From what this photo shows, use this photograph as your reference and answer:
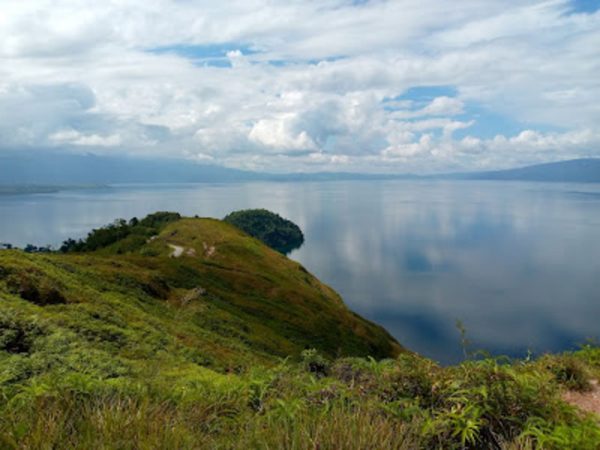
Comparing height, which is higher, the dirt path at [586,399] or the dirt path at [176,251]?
the dirt path at [586,399]

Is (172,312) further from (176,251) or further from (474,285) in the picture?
(474,285)

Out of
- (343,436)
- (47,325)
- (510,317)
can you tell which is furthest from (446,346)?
(343,436)

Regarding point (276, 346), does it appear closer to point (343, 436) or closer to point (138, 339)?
point (138, 339)

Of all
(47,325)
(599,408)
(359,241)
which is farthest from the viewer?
(359,241)

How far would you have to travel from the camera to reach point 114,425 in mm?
4695

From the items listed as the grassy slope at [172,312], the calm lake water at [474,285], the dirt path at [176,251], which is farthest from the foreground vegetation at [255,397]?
the dirt path at [176,251]

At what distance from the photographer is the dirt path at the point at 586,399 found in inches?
393

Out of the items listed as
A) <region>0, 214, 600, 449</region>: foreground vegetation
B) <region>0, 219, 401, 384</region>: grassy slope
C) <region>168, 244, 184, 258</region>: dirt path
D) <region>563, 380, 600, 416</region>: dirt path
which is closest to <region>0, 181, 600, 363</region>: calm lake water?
<region>0, 219, 401, 384</region>: grassy slope

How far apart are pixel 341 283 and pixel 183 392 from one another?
119 meters

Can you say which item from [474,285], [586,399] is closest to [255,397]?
[586,399]

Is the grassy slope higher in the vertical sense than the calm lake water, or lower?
higher

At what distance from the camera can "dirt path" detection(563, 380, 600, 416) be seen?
9.99 m

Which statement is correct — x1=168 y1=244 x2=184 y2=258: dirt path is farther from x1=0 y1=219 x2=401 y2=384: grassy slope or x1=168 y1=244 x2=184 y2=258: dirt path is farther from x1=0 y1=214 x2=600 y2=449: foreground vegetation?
x1=0 y1=214 x2=600 y2=449: foreground vegetation

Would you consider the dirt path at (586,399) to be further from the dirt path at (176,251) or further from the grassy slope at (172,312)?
the dirt path at (176,251)
